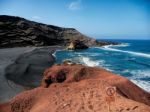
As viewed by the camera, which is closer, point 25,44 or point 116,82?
point 116,82

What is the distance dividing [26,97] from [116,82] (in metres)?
3.00

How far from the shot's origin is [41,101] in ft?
20.4

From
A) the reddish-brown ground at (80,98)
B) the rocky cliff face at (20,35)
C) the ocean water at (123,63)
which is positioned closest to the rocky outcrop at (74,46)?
the rocky cliff face at (20,35)

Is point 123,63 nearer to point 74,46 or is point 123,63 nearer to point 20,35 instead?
point 74,46

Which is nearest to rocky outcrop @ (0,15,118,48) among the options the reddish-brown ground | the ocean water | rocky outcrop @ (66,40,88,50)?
rocky outcrop @ (66,40,88,50)

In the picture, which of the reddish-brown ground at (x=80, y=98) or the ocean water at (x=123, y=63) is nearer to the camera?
the reddish-brown ground at (x=80, y=98)

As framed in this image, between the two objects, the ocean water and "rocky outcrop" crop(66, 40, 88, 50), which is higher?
the ocean water

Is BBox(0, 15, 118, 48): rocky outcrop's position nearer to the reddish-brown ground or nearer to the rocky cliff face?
the rocky cliff face

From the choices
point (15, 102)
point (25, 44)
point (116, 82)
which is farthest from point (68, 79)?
point (25, 44)

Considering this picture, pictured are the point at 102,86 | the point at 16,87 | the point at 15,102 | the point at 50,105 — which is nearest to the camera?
the point at 50,105

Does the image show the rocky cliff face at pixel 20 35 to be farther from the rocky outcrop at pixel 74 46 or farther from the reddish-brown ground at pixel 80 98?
the reddish-brown ground at pixel 80 98

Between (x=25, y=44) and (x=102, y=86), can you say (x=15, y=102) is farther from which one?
(x=25, y=44)

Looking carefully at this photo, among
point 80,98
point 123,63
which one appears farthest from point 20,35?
point 80,98

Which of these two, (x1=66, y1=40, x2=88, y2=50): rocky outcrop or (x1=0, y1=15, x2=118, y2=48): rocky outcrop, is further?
(x1=66, y1=40, x2=88, y2=50): rocky outcrop
